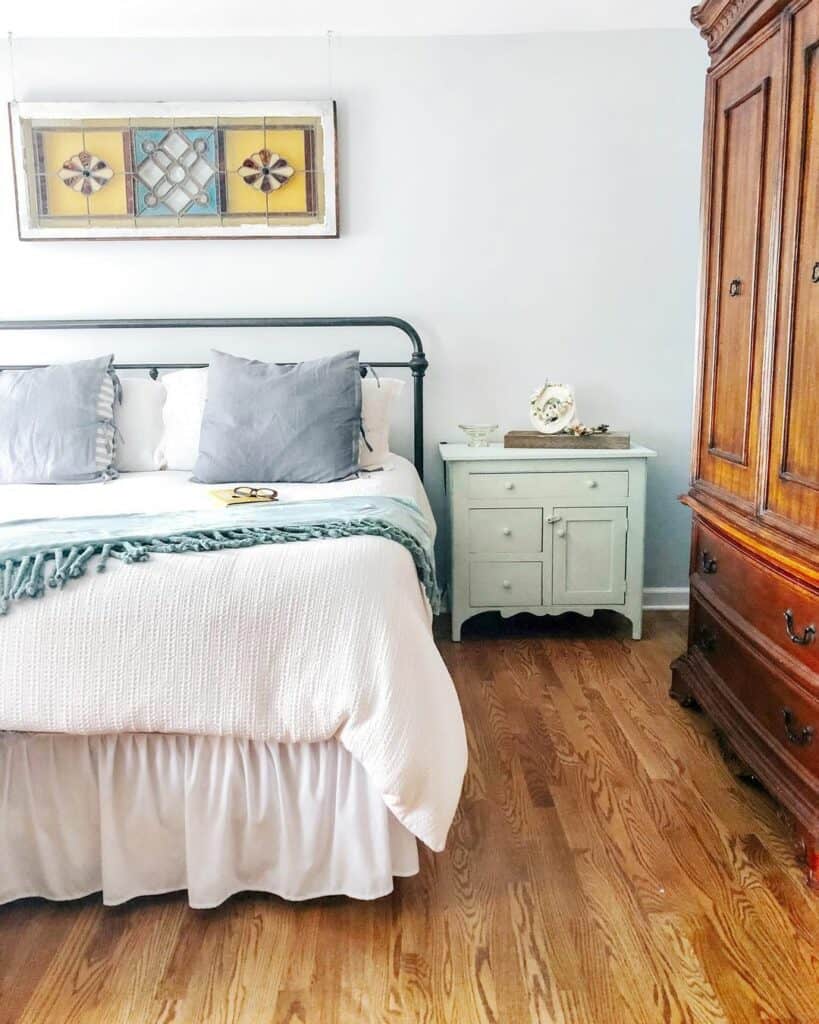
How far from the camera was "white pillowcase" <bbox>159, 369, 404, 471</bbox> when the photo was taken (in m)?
2.97

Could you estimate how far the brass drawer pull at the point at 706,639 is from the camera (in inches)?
95.7

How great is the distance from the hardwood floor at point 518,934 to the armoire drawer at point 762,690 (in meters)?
0.19

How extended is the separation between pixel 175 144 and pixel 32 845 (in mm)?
2506

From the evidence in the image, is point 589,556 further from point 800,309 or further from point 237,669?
point 237,669

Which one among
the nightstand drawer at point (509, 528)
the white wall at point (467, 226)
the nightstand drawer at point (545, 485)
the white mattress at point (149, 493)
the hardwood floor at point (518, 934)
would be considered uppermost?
the white wall at point (467, 226)

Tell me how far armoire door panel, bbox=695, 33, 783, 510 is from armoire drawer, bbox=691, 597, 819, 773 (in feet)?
1.22

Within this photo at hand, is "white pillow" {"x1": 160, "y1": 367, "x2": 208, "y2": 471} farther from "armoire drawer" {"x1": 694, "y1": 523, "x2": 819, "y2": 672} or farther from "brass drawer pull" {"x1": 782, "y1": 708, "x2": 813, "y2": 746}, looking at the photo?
"brass drawer pull" {"x1": 782, "y1": 708, "x2": 813, "y2": 746}

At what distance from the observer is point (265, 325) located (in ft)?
11.0

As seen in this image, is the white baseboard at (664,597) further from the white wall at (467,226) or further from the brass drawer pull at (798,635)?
the brass drawer pull at (798,635)

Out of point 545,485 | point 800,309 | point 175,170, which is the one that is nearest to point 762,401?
point 800,309

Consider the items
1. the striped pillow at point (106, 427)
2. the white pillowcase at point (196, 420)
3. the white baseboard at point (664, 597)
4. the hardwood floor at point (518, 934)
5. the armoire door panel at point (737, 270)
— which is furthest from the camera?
the white baseboard at point (664, 597)

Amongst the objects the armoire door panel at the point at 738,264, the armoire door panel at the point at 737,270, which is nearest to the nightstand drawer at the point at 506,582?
the armoire door panel at the point at 738,264

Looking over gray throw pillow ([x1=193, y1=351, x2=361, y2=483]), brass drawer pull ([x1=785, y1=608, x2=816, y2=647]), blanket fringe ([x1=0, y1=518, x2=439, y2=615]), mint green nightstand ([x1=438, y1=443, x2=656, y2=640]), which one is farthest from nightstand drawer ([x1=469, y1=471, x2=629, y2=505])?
brass drawer pull ([x1=785, y1=608, x2=816, y2=647])

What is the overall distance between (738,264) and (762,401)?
1.26ft
